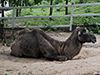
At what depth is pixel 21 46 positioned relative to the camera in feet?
22.3

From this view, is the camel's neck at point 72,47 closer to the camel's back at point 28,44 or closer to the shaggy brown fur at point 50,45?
the shaggy brown fur at point 50,45

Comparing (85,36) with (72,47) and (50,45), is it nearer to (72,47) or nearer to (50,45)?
(72,47)

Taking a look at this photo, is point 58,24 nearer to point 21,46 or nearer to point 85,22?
point 85,22

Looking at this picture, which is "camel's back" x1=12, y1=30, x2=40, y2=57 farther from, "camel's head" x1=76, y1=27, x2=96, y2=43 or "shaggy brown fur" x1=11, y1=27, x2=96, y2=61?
"camel's head" x1=76, y1=27, x2=96, y2=43

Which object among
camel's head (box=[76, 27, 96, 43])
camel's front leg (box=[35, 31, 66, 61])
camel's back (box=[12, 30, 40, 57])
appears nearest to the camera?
camel's head (box=[76, 27, 96, 43])

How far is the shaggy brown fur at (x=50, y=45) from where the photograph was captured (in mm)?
6129

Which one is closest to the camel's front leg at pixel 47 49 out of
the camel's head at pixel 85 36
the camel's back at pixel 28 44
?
the camel's back at pixel 28 44

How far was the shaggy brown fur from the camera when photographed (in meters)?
6.13

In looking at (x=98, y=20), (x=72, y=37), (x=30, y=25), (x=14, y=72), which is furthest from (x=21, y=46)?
(x=98, y=20)

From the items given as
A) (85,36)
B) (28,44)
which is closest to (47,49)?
(28,44)

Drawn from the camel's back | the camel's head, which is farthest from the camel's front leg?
the camel's head

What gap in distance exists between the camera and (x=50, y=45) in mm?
6320

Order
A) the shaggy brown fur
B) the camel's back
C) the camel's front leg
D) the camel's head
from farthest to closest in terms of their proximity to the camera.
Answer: the camel's back → the camel's front leg → the shaggy brown fur → the camel's head

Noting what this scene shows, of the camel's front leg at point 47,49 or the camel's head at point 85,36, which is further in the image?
the camel's front leg at point 47,49
